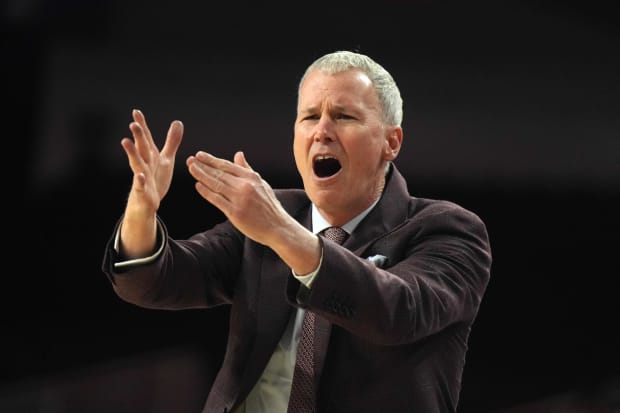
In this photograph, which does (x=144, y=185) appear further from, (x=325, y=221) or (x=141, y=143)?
(x=325, y=221)

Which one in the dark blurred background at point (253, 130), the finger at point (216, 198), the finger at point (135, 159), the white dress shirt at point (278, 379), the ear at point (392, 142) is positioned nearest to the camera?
the finger at point (216, 198)

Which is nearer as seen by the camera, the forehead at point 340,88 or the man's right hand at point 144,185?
the man's right hand at point 144,185

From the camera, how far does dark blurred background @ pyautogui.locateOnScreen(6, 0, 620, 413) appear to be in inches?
175

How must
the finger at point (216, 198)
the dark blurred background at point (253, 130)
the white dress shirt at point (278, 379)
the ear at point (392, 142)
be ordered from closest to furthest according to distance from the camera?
the finger at point (216, 198) → the white dress shirt at point (278, 379) → the ear at point (392, 142) → the dark blurred background at point (253, 130)

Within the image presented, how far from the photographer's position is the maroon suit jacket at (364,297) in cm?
139

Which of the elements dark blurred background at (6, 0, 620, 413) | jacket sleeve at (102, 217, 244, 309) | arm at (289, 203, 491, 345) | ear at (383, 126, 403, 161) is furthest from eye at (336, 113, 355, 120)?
dark blurred background at (6, 0, 620, 413)

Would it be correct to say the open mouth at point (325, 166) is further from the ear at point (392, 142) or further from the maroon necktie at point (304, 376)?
the maroon necktie at point (304, 376)

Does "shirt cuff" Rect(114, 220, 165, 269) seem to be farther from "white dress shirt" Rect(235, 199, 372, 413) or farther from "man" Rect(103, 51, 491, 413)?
"white dress shirt" Rect(235, 199, 372, 413)

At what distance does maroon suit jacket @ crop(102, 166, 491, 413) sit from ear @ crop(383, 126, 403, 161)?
0.15ft

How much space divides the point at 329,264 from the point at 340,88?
1.44ft

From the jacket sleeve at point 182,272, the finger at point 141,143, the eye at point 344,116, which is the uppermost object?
the eye at point 344,116

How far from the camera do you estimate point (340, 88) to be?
1.67 m

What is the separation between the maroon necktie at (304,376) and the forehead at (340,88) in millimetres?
405

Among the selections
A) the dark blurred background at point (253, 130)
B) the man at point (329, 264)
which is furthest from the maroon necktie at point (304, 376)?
the dark blurred background at point (253, 130)
